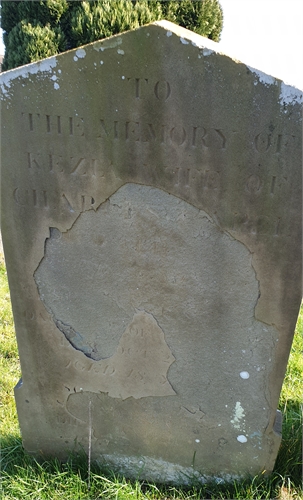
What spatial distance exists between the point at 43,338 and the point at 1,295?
2.09 m

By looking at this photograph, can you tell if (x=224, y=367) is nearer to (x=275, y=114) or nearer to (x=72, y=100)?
(x=275, y=114)

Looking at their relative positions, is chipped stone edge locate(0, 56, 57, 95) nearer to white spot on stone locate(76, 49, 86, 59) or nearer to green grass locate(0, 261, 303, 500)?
white spot on stone locate(76, 49, 86, 59)

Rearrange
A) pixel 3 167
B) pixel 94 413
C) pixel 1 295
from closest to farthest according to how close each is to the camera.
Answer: pixel 3 167
pixel 94 413
pixel 1 295

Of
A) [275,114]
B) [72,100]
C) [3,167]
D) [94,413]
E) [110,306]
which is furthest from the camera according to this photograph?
[94,413]

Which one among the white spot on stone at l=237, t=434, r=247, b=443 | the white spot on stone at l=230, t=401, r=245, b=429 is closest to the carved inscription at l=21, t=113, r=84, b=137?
the white spot on stone at l=230, t=401, r=245, b=429

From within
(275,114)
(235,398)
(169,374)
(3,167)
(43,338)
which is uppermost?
(275,114)

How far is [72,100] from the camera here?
1.52 metres

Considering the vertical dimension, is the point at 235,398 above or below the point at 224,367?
below

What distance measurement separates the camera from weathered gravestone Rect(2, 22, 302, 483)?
4.74 ft

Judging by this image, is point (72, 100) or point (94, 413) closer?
point (72, 100)

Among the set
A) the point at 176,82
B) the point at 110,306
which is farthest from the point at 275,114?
the point at 110,306

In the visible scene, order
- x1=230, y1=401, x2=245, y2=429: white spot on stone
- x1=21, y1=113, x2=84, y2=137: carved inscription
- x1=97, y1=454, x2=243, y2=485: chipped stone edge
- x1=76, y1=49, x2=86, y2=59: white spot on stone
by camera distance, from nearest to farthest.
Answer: x1=76, y1=49, x2=86, y2=59: white spot on stone < x1=21, y1=113, x2=84, y2=137: carved inscription < x1=230, y1=401, x2=245, y2=429: white spot on stone < x1=97, y1=454, x2=243, y2=485: chipped stone edge

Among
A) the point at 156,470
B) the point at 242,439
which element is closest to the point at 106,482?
the point at 156,470

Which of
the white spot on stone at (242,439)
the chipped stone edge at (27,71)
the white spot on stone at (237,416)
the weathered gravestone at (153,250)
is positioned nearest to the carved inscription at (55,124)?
the weathered gravestone at (153,250)
